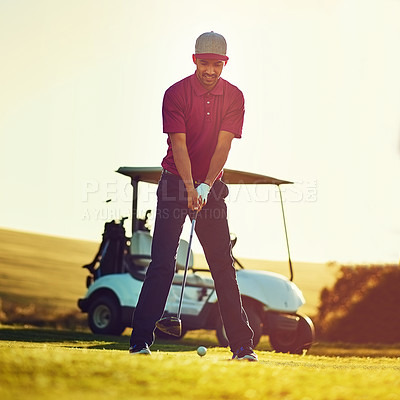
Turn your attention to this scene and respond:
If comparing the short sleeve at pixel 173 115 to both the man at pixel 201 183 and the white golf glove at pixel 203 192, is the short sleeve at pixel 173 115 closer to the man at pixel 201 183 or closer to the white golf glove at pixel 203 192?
the man at pixel 201 183

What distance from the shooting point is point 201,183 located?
16.7ft

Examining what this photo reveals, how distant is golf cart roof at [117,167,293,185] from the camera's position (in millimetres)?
10602

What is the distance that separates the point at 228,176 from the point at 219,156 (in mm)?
5685

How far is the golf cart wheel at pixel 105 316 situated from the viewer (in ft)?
36.0

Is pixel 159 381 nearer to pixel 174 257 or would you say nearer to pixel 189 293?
pixel 174 257

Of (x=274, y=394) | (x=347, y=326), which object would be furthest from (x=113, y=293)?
(x=274, y=394)

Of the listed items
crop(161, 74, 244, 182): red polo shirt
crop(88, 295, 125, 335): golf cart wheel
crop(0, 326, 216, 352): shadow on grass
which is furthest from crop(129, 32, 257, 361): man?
crop(88, 295, 125, 335): golf cart wheel

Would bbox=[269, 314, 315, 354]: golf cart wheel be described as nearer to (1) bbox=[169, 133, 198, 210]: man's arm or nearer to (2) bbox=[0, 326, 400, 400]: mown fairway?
(1) bbox=[169, 133, 198, 210]: man's arm

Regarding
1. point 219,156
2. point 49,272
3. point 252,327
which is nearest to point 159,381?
point 219,156

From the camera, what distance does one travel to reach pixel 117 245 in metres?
11.4

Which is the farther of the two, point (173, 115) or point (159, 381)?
point (173, 115)

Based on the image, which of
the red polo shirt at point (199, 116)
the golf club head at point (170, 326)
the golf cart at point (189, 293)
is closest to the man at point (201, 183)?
the red polo shirt at point (199, 116)

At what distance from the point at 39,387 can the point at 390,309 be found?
12.7m

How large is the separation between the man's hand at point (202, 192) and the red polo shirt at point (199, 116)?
0.55 ft
